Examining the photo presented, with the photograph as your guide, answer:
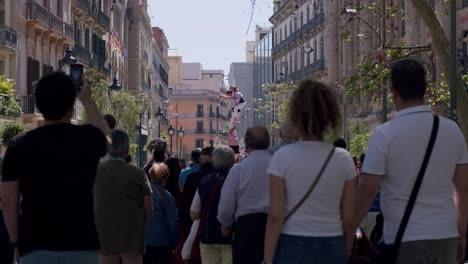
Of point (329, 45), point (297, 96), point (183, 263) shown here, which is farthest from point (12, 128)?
point (329, 45)

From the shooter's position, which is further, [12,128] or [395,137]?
[12,128]

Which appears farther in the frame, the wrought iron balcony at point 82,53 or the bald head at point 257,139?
the wrought iron balcony at point 82,53

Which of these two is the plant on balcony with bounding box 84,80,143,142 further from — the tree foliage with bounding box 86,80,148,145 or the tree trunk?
the tree trunk

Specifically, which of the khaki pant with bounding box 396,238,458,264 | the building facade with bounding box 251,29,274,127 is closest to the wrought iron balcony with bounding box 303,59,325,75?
Result: the building facade with bounding box 251,29,274,127

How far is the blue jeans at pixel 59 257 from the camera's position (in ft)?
17.9

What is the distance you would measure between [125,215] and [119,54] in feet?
198

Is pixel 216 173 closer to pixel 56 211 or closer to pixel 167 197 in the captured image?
pixel 167 197

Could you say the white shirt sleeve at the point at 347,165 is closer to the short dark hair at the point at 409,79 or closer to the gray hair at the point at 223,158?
the short dark hair at the point at 409,79

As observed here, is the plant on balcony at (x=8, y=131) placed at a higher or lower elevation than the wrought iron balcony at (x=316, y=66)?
lower

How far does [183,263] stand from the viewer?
11.4 meters

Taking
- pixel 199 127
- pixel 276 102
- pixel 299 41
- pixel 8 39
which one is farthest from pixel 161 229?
pixel 199 127

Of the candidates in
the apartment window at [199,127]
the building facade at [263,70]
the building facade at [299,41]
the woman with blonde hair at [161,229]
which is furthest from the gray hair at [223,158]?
the apartment window at [199,127]

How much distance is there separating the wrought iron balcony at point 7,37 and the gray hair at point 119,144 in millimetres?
26876

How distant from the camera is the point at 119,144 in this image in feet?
31.0
